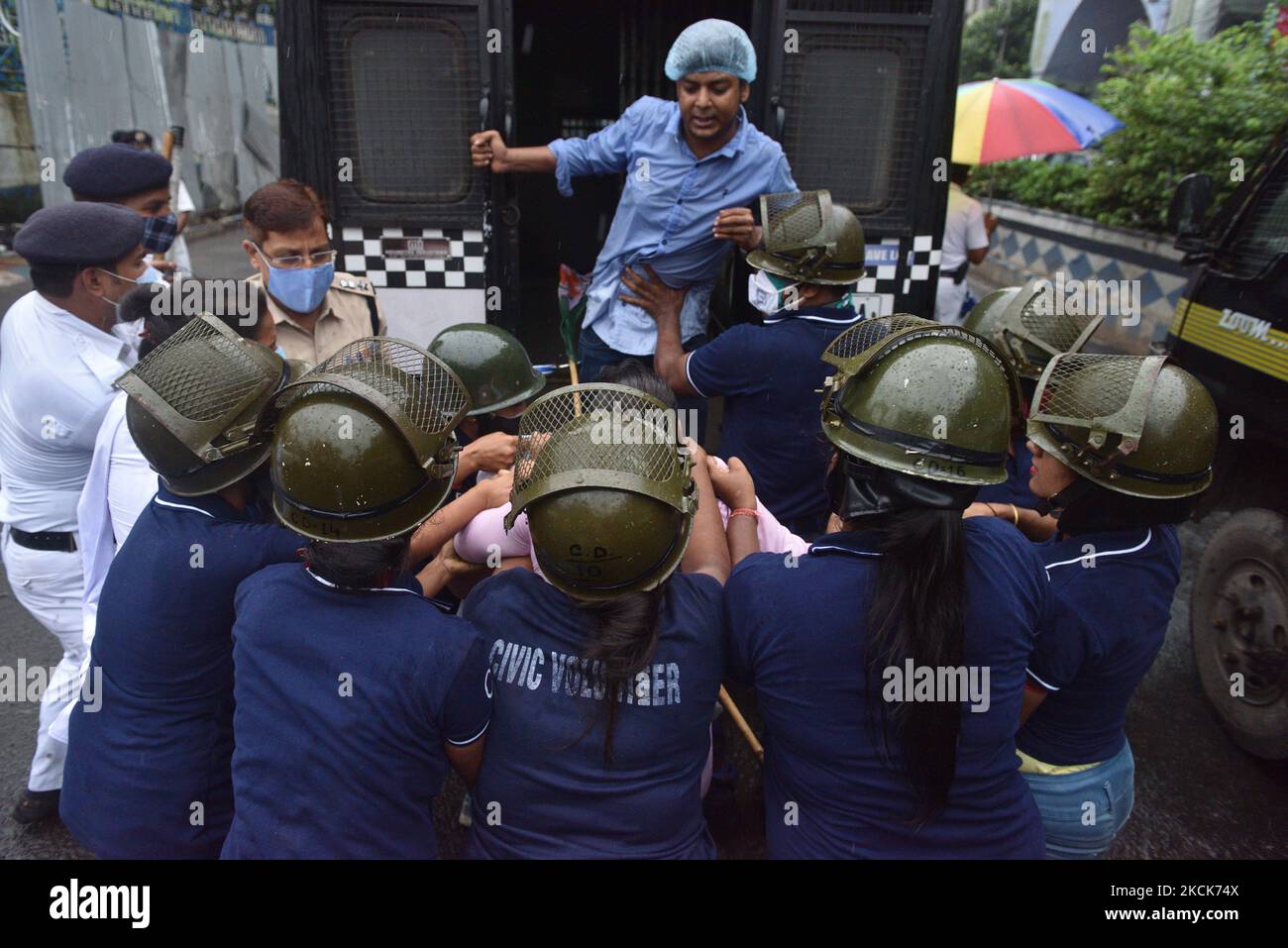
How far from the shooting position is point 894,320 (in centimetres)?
207

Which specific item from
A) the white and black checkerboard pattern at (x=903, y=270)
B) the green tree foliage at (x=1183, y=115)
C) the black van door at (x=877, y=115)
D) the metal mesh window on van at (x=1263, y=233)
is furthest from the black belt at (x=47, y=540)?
the green tree foliage at (x=1183, y=115)

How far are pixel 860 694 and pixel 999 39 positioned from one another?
57.9 ft

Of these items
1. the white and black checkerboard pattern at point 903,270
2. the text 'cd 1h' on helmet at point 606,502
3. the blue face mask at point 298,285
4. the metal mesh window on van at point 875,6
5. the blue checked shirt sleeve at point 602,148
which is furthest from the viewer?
the white and black checkerboard pattern at point 903,270

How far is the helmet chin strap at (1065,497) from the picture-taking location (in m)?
1.98

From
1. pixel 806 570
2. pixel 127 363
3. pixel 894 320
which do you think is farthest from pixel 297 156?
pixel 806 570

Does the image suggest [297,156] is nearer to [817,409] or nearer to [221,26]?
[817,409]

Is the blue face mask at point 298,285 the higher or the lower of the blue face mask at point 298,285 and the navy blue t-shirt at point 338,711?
the higher

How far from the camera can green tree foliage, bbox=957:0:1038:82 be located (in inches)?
622

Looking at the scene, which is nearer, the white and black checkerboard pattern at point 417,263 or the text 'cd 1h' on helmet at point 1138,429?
the text 'cd 1h' on helmet at point 1138,429

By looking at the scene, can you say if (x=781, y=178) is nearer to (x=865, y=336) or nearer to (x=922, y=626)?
(x=865, y=336)

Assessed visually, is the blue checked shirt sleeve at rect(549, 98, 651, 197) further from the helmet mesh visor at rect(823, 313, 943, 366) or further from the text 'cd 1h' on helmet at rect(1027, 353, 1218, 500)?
the text 'cd 1h' on helmet at rect(1027, 353, 1218, 500)

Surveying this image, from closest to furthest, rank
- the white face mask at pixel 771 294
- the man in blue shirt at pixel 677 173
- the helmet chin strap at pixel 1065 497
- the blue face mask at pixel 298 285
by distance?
the helmet chin strap at pixel 1065 497 → the white face mask at pixel 771 294 → the blue face mask at pixel 298 285 → the man in blue shirt at pixel 677 173

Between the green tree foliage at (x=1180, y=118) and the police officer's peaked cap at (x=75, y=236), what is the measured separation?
248 inches

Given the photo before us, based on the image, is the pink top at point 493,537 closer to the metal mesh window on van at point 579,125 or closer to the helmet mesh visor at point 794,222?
the helmet mesh visor at point 794,222
